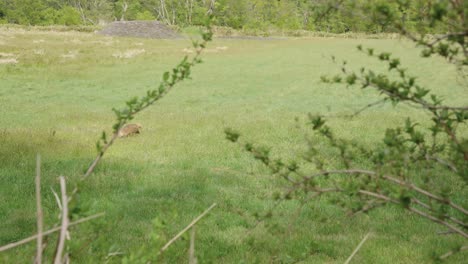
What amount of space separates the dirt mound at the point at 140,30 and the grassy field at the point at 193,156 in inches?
834

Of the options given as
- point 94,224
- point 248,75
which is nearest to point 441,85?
point 248,75

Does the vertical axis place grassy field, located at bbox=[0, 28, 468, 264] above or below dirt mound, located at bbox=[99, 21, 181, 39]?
above

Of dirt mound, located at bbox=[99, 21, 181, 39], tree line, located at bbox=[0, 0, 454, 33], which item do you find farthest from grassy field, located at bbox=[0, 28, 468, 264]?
dirt mound, located at bbox=[99, 21, 181, 39]

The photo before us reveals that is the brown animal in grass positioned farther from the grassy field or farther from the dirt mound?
the dirt mound

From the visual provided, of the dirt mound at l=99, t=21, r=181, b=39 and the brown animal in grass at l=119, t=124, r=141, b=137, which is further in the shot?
the dirt mound at l=99, t=21, r=181, b=39

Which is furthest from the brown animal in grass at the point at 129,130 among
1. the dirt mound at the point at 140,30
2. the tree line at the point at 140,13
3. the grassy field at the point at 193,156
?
the dirt mound at the point at 140,30

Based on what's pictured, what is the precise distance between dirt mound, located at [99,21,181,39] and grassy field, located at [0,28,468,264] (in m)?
21.2

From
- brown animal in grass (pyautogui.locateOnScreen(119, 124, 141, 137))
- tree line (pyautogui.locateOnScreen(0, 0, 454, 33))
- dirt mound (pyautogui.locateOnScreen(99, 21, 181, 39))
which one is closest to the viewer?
brown animal in grass (pyautogui.locateOnScreen(119, 124, 141, 137))

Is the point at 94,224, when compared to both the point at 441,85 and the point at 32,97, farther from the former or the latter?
the point at 441,85

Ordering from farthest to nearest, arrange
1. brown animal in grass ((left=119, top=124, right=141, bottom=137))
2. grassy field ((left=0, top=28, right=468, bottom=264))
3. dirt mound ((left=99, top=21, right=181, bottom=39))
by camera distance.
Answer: dirt mound ((left=99, top=21, right=181, bottom=39)) < brown animal in grass ((left=119, top=124, right=141, bottom=137)) < grassy field ((left=0, top=28, right=468, bottom=264))

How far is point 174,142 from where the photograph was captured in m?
12.0

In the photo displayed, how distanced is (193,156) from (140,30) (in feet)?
147

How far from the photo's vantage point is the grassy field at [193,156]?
5793 millimetres

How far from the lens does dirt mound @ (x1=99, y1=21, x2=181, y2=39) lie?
170 feet
